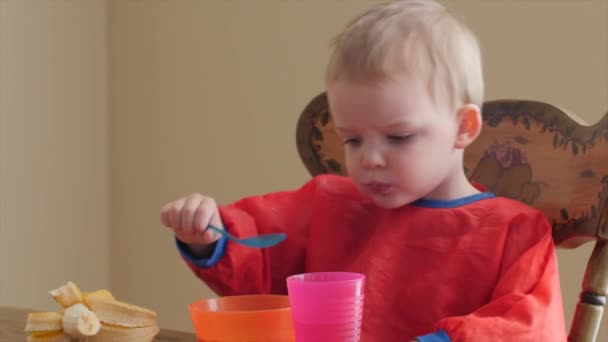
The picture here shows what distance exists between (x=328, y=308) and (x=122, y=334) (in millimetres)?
309

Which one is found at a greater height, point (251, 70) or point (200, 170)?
point (251, 70)

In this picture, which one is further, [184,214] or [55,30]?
[55,30]

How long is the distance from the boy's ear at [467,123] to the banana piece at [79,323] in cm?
45

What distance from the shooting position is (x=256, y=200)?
3.39 ft

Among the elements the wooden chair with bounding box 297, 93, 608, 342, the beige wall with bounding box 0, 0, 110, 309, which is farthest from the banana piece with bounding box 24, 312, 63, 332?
the beige wall with bounding box 0, 0, 110, 309

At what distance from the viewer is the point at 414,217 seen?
3.12ft

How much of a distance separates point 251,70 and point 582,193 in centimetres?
121

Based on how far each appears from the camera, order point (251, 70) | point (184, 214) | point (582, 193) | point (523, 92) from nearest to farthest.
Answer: point (184, 214) < point (582, 193) < point (523, 92) < point (251, 70)

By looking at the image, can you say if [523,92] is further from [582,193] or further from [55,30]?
[55,30]

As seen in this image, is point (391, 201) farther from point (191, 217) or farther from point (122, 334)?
point (122, 334)

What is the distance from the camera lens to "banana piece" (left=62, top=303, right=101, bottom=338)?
→ 85 cm

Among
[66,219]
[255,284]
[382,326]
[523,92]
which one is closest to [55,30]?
[66,219]

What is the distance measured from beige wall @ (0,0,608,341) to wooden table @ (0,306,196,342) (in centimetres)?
93

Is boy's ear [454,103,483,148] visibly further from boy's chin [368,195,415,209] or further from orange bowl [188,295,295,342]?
orange bowl [188,295,295,342]
